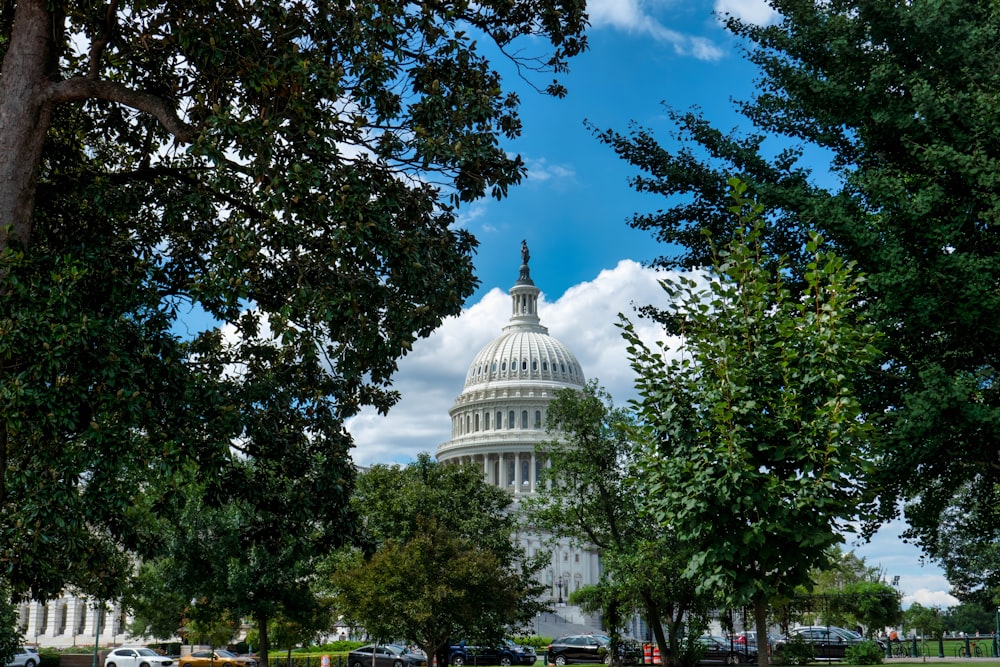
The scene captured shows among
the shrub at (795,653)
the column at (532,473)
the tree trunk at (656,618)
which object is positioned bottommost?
the shrub at (795,653)

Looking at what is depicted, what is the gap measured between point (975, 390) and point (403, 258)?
11877 mm

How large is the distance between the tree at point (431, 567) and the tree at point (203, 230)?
2018 cm

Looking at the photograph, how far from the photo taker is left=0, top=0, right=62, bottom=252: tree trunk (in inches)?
579

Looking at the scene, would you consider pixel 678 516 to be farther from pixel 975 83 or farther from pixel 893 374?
pixel 975 83

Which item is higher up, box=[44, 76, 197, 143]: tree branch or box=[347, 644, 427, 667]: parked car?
box=[44, 76, 197, 143]: tree branch

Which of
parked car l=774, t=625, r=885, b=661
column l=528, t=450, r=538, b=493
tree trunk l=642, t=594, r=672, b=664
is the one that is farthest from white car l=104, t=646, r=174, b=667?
A: column l=528, t=450, r=538, b=493

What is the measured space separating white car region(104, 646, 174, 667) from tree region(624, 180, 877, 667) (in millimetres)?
46523

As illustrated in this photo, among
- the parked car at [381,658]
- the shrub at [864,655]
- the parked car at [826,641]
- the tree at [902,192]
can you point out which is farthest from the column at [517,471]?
the tree at [902,192]

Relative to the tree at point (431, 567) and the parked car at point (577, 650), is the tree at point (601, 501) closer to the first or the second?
the tree at point (431, 567)

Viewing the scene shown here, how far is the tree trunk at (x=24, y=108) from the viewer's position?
14711 mm

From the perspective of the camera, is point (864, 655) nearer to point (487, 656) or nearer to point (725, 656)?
point (725, 656)

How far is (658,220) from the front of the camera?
24625 mm

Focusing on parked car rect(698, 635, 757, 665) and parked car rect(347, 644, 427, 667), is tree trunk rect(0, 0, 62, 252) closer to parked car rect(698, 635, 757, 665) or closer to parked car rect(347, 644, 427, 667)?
parked car rect(698, 635, 757, 665)

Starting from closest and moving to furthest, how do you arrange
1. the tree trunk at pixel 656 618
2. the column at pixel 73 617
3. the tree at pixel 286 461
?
the tree at pixel 286 461, the tree trunk at pixel 656 618, the column at pixel 73 617
